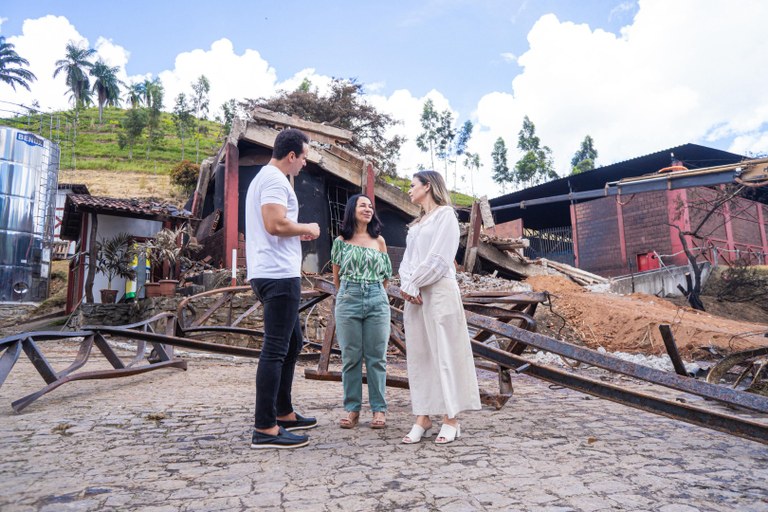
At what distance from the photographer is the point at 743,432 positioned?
7.95 feet

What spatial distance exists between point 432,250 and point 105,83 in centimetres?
7376

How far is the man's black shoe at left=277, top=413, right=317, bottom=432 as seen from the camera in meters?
3.26

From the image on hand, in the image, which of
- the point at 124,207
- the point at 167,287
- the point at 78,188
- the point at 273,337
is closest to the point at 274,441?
the point at 273,337

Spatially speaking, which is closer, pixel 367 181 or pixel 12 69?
pixel 367 181

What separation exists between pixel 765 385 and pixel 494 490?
148 inches

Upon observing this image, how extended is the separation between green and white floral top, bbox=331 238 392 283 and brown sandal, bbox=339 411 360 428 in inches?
35.9

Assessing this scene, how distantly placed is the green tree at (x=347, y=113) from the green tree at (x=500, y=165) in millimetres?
32336

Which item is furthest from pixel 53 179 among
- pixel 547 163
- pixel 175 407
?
pixel 547 163

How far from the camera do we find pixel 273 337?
293 cm

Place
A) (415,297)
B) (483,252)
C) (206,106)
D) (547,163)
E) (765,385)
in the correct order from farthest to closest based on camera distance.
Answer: (206,106) → (547,163) → (483,252) → (765,385) → (415,297)

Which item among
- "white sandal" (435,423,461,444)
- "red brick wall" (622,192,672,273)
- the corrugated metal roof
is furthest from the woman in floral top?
the corrugated metal roof

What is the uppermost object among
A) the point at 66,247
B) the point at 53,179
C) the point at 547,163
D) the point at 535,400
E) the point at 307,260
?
the point at 547,163

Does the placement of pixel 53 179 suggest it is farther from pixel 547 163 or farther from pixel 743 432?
pixel 547 163

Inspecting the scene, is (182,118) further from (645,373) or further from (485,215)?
(645,373)
